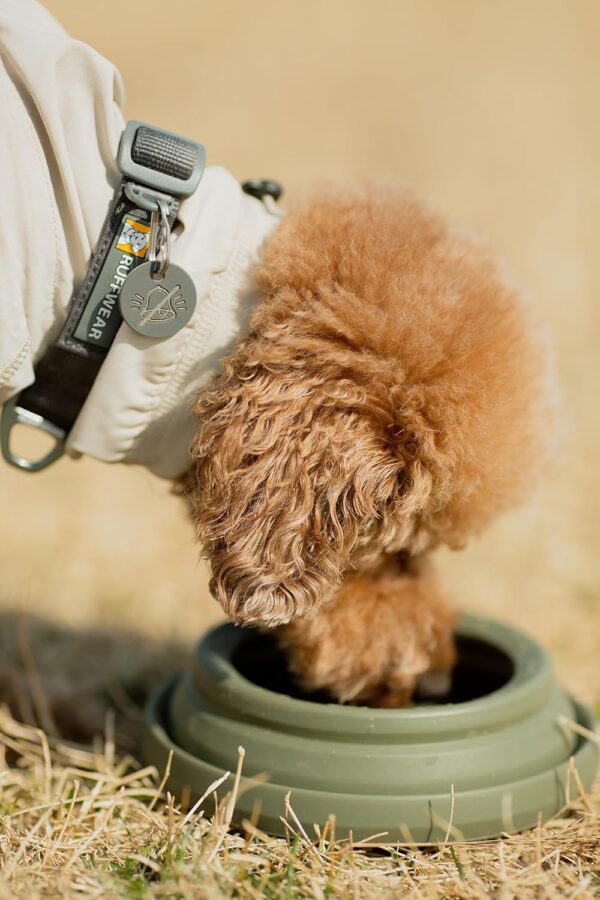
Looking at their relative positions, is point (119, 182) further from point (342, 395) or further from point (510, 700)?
point (510, 700)

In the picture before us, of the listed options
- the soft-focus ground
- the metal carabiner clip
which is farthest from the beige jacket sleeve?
the soft-focus ground

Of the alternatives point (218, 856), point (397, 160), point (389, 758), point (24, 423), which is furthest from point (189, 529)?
point (397, 160)

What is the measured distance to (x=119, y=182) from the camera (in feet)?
6.01

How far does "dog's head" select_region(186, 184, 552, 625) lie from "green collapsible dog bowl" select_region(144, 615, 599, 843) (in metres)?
0.39

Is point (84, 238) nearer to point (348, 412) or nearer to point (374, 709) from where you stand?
point (348, 412)

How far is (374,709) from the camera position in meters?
1.95

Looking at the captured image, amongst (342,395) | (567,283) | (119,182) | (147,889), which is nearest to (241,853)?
(147,889)

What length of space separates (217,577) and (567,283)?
5700 mm

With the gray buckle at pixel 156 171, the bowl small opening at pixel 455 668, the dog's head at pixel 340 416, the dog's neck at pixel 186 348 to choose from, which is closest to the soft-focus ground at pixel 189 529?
the bowl small opening at pixel 455 668

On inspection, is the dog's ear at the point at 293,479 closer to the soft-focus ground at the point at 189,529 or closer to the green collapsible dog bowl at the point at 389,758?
the green collapsible dog bowl at the point at 389,758

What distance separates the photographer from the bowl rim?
1.89m

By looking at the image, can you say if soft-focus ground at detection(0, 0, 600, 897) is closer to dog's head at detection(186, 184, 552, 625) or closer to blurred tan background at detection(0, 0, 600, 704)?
blurred tan background at detection(0, 0, 600, 704)

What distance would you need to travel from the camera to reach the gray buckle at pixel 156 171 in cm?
174

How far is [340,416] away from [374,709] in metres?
0.70
